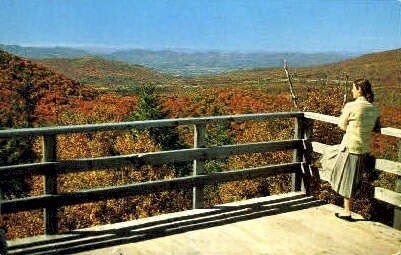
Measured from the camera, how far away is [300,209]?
652 centimetres

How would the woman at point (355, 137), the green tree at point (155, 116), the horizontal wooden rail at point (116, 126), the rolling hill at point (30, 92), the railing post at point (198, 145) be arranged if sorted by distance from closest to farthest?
the horizontal wooden rail at point (116, 126), the woman at point (355, 137), the railing post at point (198, 145), the green tree at point (155, 116), the rolling hill at point (30, 92)

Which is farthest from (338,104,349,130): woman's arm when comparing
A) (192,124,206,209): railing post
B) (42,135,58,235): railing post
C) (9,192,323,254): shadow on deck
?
(42,135,58,235): railing post

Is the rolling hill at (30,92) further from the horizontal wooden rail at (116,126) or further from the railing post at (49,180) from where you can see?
the railing post at (49,180)

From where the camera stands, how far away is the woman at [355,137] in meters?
5.81

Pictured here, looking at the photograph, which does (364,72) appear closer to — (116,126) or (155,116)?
(155,116)

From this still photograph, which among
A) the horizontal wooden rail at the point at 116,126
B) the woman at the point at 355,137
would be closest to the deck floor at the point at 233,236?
the woman at the point at 355,137

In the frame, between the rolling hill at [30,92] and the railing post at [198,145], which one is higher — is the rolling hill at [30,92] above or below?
below

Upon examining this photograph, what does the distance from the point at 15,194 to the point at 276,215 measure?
44.9 m

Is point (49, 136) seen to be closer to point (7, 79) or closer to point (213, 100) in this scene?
point (213, 100)

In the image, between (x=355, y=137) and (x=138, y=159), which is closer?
(x=138, y=159)

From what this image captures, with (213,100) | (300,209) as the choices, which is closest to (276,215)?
(300,209)

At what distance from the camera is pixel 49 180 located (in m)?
5.08

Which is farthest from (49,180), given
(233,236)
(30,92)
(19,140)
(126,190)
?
(30,92)

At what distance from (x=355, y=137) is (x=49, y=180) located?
3.51 m
